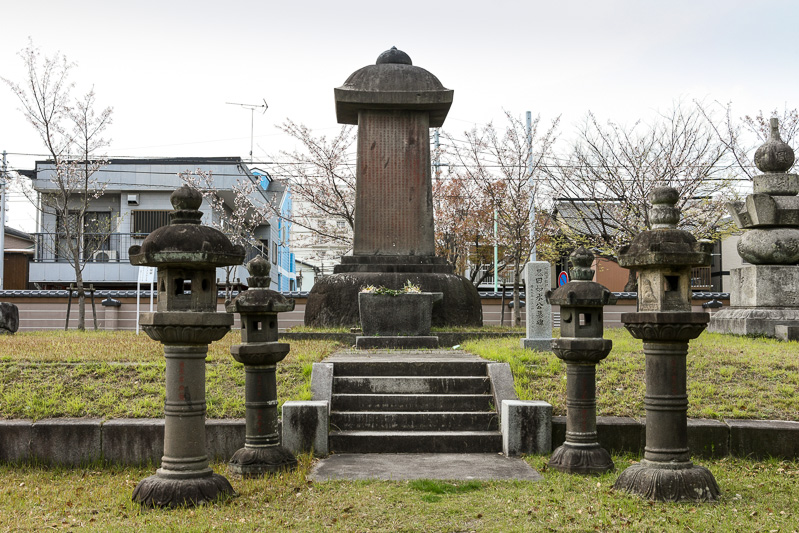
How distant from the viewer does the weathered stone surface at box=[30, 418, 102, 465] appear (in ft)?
24.4

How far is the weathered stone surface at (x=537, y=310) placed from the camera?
37.3 ft

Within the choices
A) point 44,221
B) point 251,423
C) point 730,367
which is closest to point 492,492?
point 251,423

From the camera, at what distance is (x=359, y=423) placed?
8305 millimetres

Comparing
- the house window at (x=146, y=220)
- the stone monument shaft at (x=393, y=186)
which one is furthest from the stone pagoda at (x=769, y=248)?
the house window at (x=146, y=220)

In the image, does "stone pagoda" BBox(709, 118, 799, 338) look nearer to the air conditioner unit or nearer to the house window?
the house window

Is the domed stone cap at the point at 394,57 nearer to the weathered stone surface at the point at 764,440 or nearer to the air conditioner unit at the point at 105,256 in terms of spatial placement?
the weathered stone surface at the point at 764,440

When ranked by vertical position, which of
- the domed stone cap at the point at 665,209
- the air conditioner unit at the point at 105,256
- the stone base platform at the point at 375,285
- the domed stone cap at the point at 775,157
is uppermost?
the domed stone cap at the point at 775,157

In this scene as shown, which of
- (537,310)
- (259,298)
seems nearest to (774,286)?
(537,310)

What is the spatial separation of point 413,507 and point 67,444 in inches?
153

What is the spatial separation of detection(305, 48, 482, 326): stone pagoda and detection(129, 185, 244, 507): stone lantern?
28.3 feet

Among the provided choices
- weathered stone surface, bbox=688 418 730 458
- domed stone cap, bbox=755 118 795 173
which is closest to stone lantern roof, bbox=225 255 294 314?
weathered stone surface, bbox=688 418 730 458

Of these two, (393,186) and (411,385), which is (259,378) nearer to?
(411,385)

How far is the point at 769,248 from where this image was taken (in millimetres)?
13039

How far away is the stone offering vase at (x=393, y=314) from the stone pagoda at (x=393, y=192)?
1.63m
